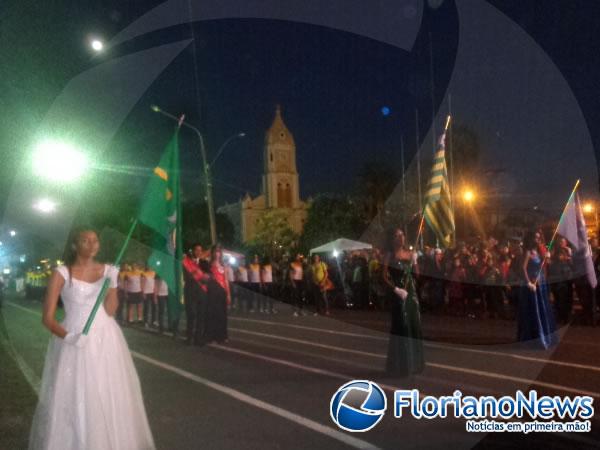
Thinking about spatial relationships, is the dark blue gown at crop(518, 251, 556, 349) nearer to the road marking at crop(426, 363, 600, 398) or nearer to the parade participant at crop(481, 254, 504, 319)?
the road marking at crop(426, 363, 600, 398)

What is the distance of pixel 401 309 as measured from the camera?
9.10 meters

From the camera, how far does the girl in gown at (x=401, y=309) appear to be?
29.1ft

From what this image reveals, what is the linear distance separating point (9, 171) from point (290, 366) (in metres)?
15.7

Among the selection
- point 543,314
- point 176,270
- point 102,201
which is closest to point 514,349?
point 543,314

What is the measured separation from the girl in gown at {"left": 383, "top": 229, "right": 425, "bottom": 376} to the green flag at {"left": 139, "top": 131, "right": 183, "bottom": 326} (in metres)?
2.98

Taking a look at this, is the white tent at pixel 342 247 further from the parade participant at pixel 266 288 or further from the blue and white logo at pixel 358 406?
the blue and white logo at pixel 358 406

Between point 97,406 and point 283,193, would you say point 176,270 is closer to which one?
point 97,406

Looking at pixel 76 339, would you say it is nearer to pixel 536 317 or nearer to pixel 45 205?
pixel 536 317

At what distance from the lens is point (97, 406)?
16.4 ft

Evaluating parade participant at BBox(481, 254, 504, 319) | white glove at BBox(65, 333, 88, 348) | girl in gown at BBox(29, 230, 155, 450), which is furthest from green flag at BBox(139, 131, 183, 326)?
parade participant at BBox(481, 254, 504, 319)

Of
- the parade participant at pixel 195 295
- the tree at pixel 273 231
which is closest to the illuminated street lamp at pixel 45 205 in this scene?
the parade participant at pixel 195 295

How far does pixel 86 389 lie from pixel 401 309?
4.84 m

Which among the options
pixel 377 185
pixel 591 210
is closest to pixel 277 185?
pixel 377 185

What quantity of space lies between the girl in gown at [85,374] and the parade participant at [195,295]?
862 centimetres
